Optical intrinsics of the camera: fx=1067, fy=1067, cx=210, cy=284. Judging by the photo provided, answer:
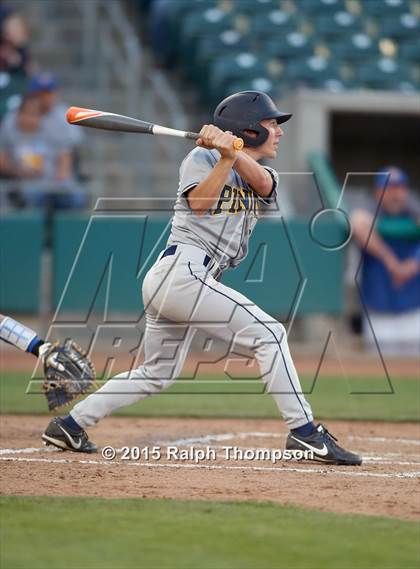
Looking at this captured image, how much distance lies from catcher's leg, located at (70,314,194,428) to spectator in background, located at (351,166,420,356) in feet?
23.8

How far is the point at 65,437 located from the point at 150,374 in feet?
1.98

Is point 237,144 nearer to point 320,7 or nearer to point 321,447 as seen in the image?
point 321,447

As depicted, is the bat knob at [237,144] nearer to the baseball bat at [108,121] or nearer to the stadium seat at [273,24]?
the baseball bat at [108,121]

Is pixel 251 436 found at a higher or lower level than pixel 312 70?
lower

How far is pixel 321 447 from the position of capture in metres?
5.42

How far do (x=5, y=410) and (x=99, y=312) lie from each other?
14.2 feet

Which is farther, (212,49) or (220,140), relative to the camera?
(212,49)

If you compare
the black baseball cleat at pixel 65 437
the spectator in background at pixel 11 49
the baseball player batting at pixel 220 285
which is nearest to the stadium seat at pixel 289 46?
the spectator in background at pixel 11 49

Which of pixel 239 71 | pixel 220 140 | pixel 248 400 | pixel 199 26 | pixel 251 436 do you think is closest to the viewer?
pixel 220 140

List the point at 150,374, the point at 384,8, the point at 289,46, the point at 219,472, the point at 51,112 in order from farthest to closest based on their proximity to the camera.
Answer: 1. the point at 384,8
2. the point at 289,46
3. the point at 51,112
4. the point at 150,374
5. the point at 219,472

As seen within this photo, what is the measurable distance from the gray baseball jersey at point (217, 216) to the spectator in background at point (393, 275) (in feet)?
23.6

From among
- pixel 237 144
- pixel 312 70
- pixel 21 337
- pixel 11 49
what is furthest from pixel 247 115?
pixel 312 70

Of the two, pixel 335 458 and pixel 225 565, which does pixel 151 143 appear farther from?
pixel 225 565

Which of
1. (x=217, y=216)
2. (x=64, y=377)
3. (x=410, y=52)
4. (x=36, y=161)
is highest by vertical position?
(x=410, y=52)
